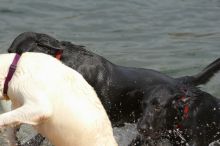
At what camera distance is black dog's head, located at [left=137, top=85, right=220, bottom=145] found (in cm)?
659

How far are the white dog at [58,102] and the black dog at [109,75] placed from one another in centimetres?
134

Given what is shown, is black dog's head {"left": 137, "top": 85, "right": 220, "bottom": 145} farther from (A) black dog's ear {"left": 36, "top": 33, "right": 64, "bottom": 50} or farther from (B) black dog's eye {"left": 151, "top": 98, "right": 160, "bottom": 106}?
(A) black dog's ear {"left": 36, "top": 33, "right": 64, "bottom": 50}

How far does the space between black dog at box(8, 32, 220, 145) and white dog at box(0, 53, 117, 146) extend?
4.39 ft

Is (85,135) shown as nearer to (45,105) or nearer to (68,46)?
(45,105)

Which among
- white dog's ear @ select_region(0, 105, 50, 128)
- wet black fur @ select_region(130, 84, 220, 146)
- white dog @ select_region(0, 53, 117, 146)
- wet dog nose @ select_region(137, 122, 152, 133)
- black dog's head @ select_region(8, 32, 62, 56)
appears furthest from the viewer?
black dog's head @ select_region(8, 32, 62, 56)

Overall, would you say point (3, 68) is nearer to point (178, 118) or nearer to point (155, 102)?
point (155, 102)

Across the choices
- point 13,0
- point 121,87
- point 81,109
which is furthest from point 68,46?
point 13,0

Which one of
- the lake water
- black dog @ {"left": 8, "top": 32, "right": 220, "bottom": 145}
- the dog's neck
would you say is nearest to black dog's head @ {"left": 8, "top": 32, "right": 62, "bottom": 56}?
black dog @ {"left": 8, "top": 32, "right": 220, "bottom": 145}

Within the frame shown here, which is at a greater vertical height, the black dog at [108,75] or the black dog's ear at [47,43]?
the black dog's ear at [47,43]

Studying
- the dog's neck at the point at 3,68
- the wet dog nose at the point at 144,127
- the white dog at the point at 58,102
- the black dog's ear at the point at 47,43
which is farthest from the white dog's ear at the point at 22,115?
the black dog's ear at the point at 47,43

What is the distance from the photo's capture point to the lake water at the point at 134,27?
10.8 m

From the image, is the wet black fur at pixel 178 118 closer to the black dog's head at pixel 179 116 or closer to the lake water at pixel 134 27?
the black dog's head at pixel 179 116

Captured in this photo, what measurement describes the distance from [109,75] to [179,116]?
953 millimetres

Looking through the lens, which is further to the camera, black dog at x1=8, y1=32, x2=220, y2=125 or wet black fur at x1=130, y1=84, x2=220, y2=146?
black dog at x1=8, y1=32, x2=220, y2=125
